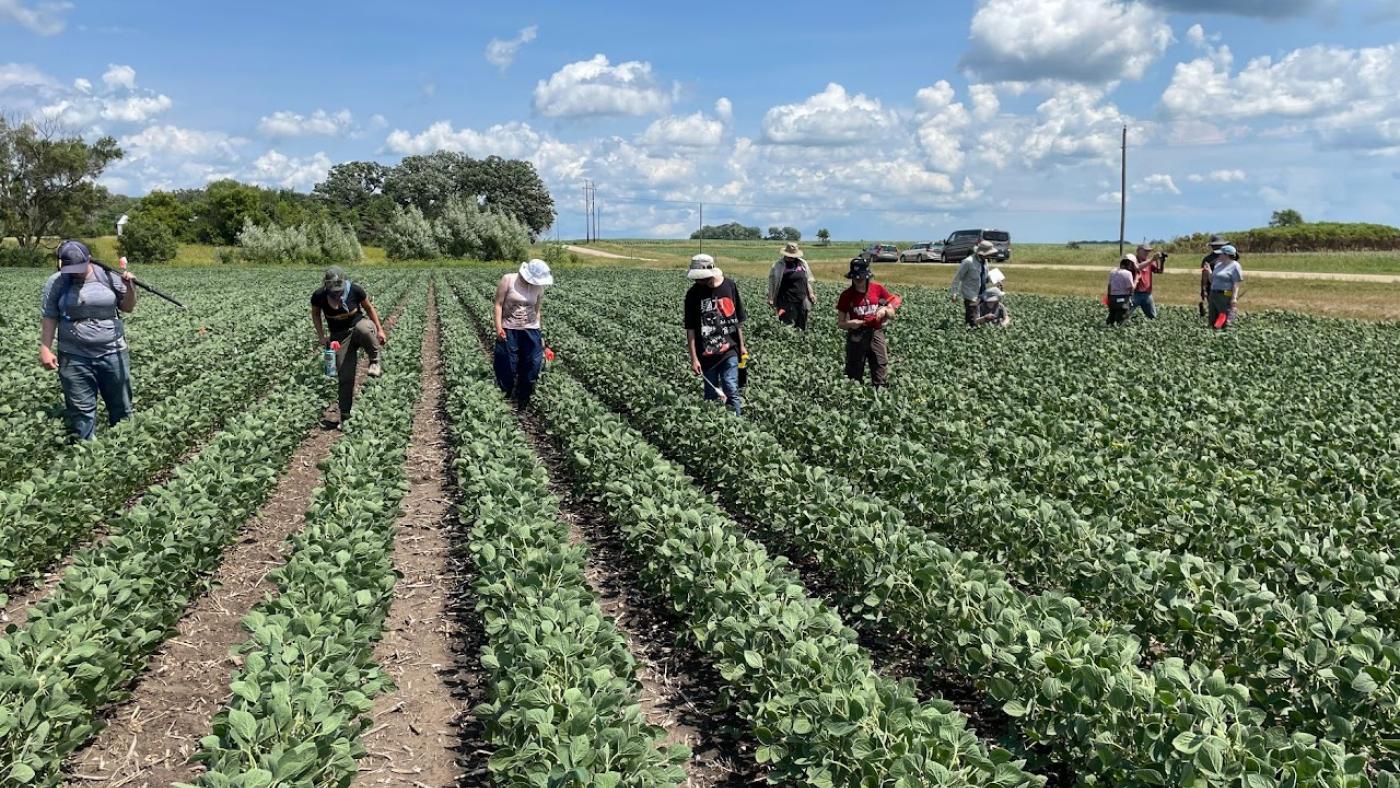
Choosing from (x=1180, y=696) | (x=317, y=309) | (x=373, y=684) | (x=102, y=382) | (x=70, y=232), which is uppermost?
(x=70, y=232)

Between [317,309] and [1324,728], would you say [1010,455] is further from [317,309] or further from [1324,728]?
[317,309]

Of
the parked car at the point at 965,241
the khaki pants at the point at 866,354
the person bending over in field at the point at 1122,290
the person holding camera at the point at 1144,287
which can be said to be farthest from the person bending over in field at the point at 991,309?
the parked car at the point at 965,241

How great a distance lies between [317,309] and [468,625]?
5773 millimetres

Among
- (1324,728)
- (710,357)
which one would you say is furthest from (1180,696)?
(710,357)

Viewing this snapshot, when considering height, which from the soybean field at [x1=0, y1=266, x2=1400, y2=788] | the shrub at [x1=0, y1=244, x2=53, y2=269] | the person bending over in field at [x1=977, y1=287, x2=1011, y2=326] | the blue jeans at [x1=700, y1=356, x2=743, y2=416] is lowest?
the soybean field at [x1=0, y1=266, x2=1400, y2=788]

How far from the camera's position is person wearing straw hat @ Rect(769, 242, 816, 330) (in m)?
15.0

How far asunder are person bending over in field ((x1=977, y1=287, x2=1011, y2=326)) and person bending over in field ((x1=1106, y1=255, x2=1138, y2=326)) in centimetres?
193

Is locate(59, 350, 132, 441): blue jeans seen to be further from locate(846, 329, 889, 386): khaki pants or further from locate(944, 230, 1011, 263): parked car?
locate(944, 230, 1011, 263): parked car

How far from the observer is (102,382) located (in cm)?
877

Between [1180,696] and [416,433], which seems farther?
[416,433]

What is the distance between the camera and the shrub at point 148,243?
63.6 metres

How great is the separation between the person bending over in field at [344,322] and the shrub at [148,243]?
2482 inches

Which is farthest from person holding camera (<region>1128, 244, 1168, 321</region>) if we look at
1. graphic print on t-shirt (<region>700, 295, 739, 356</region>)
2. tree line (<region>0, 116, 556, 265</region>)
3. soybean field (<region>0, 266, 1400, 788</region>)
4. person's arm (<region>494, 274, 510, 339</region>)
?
tree line (<region>0, 116, 556, 265</region>)

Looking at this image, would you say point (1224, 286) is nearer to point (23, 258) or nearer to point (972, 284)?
point (972, 284)
